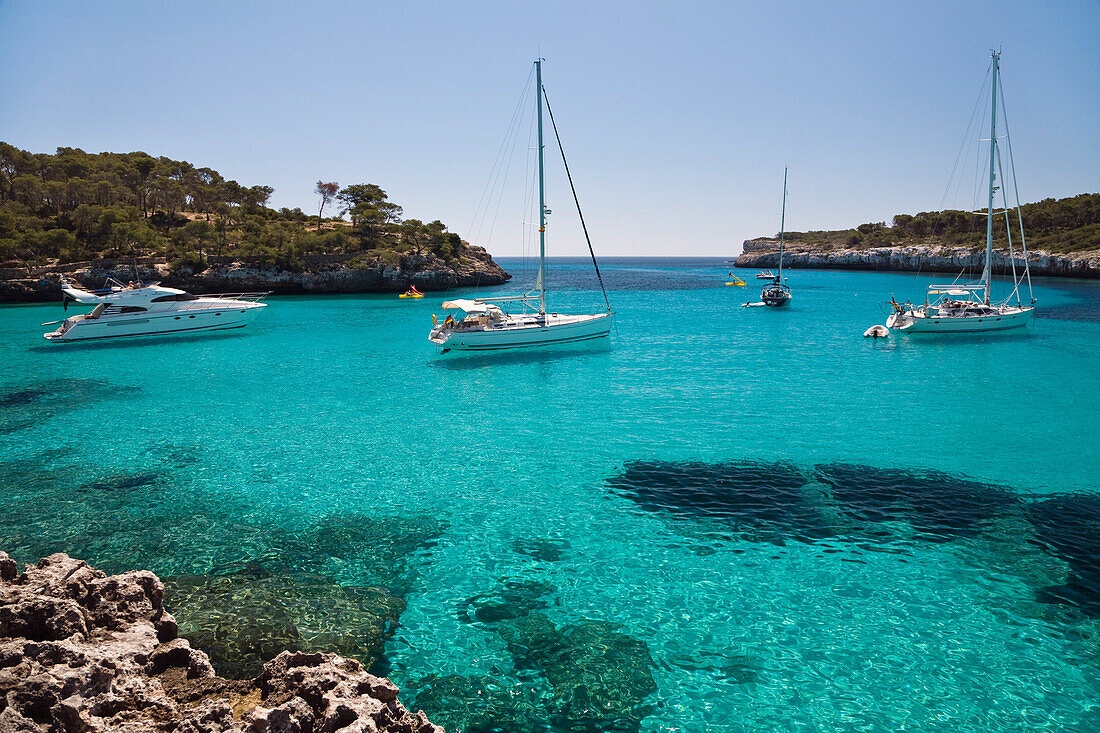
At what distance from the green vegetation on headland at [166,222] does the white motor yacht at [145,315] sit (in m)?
25.9

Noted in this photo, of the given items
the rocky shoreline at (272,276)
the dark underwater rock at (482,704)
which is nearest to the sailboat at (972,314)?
the dark underwater rock at (482,704)

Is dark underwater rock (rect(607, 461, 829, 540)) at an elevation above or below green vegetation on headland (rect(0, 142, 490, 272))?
below

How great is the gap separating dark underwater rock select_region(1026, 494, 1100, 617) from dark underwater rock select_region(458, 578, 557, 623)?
8.28m

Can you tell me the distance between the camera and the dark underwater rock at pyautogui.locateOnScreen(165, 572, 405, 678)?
7828 millimetres

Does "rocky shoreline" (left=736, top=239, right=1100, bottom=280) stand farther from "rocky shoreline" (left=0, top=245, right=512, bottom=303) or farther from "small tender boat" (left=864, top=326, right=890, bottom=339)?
"rocky shoreline" (left=0, top=245, right=512, bottom=303)

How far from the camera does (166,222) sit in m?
78.2

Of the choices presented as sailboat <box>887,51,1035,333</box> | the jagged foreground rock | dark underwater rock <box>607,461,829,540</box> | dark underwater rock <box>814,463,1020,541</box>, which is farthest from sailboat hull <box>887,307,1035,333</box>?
the jagged foreground rock

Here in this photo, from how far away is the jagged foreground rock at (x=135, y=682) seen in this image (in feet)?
16.0

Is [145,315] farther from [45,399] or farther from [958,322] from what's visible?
[958,322]

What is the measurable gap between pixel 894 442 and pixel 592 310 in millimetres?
44190

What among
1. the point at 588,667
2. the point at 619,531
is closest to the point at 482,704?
the point at 588,667

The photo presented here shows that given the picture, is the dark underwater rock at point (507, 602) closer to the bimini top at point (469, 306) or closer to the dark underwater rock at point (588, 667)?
the dark underwater rock at point (588, 667)

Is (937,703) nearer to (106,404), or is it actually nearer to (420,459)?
(420,459)

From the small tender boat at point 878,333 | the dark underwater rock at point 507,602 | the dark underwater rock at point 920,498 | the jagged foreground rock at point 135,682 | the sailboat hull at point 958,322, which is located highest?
the sailboat hull at point 958,322
